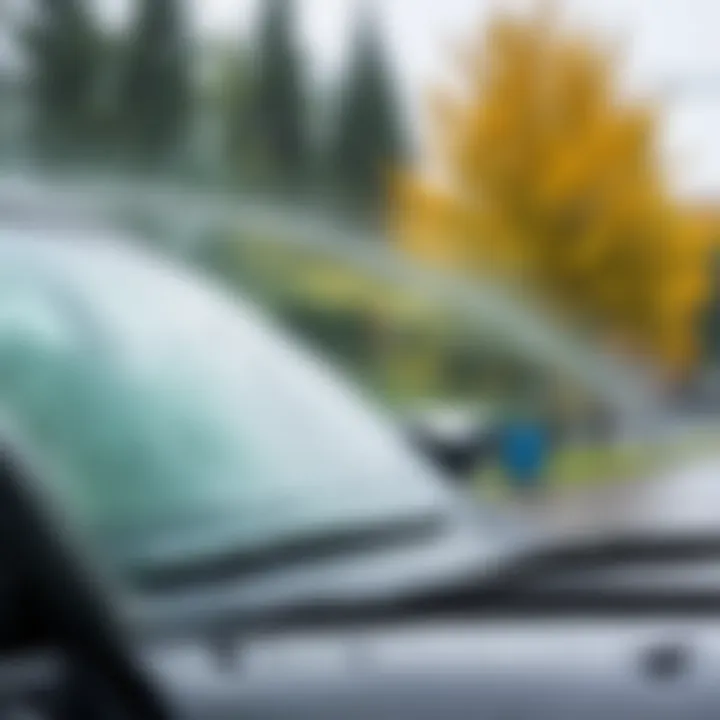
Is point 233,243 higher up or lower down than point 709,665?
higher up

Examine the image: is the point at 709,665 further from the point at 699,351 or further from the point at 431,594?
the point at 699,351

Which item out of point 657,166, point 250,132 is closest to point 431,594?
point 250,132

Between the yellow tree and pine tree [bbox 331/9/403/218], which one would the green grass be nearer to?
the yellow tree

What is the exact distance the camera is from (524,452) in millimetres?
2748

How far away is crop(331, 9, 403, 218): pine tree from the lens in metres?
2.23

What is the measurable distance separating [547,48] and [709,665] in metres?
1.79

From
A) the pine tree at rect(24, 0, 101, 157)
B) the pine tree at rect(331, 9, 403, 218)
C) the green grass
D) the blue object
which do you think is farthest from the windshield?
the green grass

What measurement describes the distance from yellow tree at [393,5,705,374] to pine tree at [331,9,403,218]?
0.41 feet

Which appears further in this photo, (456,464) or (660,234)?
(660,234)

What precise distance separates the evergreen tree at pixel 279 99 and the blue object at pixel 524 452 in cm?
39

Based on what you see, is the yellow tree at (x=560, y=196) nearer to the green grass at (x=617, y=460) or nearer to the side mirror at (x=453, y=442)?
the green grass at (x=617, y=460)

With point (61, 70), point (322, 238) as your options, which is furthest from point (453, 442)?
point (61, 70)

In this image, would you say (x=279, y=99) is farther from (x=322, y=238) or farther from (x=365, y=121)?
(x=322, y=238)

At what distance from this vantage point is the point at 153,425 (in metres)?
1.76
